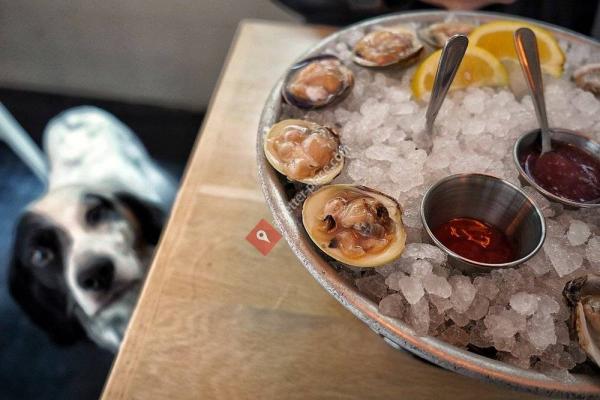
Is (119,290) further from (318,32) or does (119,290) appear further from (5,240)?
(318,32)

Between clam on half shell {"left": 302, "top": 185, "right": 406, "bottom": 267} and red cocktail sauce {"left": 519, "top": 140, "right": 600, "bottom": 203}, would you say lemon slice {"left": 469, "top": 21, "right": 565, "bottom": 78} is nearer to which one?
red cocktail sauce {"left": 519, "top": 140, "right": 600, "bottom": 203}

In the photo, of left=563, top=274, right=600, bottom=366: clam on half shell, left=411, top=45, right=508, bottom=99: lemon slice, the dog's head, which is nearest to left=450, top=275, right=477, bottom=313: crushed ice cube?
left=563, top=274, right=600, bottom=366: clam on half shell

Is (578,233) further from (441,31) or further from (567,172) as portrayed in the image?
(441,31)

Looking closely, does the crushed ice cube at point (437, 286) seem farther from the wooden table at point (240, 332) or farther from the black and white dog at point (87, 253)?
the black and white dog at point (87, 253)

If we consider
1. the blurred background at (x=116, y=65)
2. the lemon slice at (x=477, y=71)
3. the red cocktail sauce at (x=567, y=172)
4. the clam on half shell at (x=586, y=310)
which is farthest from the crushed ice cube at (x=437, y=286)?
the blurred background at (x=116, y=65)

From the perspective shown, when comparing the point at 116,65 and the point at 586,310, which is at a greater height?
the point at 586,310

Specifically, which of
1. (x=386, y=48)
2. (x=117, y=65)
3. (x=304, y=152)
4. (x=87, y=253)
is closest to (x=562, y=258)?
(x=304, y=152)

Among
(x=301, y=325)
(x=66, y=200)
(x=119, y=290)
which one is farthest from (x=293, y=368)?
(x=66, y=200)
